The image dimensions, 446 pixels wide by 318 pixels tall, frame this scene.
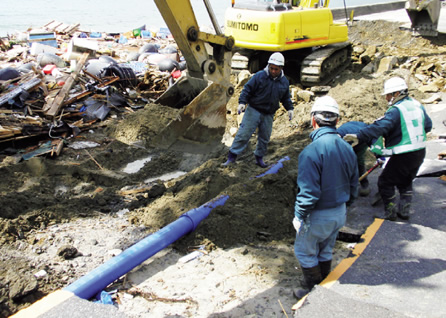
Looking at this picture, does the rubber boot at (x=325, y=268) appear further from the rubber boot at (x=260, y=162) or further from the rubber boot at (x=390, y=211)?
the rubber boot at (x=260, y=162)

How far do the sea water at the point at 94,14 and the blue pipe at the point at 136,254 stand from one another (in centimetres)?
1991

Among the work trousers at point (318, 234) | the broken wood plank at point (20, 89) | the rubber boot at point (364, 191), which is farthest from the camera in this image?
the broken wood plank at point (20, 89)

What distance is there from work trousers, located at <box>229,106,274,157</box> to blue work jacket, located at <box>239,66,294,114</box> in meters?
0.10

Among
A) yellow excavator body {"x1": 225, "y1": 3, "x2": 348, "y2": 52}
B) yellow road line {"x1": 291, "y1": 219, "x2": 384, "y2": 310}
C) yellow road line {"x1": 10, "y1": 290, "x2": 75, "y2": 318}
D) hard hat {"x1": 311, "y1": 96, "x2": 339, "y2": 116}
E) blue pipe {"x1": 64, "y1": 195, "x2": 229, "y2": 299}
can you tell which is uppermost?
yellow excavator body {"x1": 225, "y1": 3, "x2": 348, "y2": 52}

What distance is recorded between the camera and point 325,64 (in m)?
10.6

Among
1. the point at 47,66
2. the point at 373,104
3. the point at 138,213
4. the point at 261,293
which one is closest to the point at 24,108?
the point at 47,66

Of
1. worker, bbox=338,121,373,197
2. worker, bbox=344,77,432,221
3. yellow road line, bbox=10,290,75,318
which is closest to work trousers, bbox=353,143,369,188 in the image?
worker, bbox=338,121,373,197

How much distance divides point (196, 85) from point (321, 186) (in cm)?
428

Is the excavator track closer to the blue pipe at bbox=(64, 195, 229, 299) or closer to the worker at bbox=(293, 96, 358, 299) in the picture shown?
the blue pipe at bbox=(64, 195, 229, 299)

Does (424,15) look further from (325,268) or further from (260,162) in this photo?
(325,268)

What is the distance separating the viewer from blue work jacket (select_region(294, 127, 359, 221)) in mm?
3252

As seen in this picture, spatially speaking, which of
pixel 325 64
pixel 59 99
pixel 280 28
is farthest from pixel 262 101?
pixel 325 64

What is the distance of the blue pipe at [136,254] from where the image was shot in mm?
3607

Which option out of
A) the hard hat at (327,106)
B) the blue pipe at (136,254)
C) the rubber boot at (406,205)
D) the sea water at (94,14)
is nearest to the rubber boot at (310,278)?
the hard hat at (327,106)
